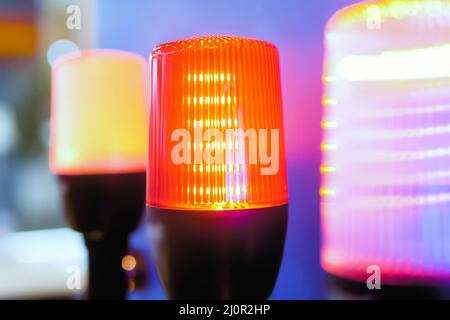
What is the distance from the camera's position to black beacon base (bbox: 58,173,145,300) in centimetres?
91

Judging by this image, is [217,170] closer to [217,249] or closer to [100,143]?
[217,249]

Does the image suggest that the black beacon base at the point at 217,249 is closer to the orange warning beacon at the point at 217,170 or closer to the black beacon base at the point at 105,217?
the orange warning beacon at the point at 217,170

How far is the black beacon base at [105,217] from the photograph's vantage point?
0.91 metres

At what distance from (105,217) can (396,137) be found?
547 millimetres

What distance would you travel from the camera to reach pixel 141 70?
3.19 feet

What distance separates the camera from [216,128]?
780 mm

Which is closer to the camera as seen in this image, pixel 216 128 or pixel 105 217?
Result: pixel 216 128

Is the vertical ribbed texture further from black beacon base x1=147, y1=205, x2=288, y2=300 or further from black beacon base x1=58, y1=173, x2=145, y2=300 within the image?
black beacon base x1=58, y1=173, x2=145, y2=300

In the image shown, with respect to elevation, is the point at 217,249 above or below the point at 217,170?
below

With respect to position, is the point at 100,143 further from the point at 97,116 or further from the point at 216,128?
the point at 216,128

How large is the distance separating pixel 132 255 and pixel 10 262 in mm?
244

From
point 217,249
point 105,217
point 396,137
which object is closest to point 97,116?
point 105,217

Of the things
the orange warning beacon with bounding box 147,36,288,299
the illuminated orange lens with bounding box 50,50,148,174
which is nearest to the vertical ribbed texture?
the orange warning beacon with bounding box 147,36,288,299
